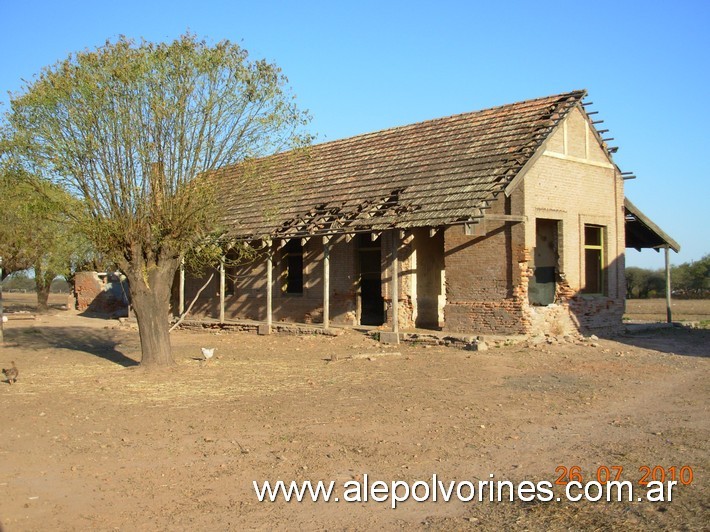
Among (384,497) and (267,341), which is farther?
(267,341)

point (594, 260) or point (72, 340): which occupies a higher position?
point (594, 260)

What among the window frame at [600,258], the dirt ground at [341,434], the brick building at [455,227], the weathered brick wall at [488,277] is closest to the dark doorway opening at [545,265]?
the brick building at [455,227]

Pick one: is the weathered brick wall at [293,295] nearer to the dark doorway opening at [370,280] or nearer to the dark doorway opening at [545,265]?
the dark doorway opening at [370,280]

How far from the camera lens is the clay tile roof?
16.4 metres

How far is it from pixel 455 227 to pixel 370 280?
12.4ft

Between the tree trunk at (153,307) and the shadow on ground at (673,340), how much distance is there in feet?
36.4

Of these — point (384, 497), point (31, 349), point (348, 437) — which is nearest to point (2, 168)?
point (31, 349)

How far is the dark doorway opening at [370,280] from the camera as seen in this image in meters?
20.2

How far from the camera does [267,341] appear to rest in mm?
19094

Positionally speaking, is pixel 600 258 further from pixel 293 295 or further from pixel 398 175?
pixel 293 295

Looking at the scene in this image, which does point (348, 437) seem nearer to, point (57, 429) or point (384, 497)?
point (384, 497)

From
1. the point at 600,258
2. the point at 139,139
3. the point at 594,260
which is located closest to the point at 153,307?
the point at 139,139

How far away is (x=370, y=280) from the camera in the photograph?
20.5m

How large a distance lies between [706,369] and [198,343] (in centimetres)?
1244
